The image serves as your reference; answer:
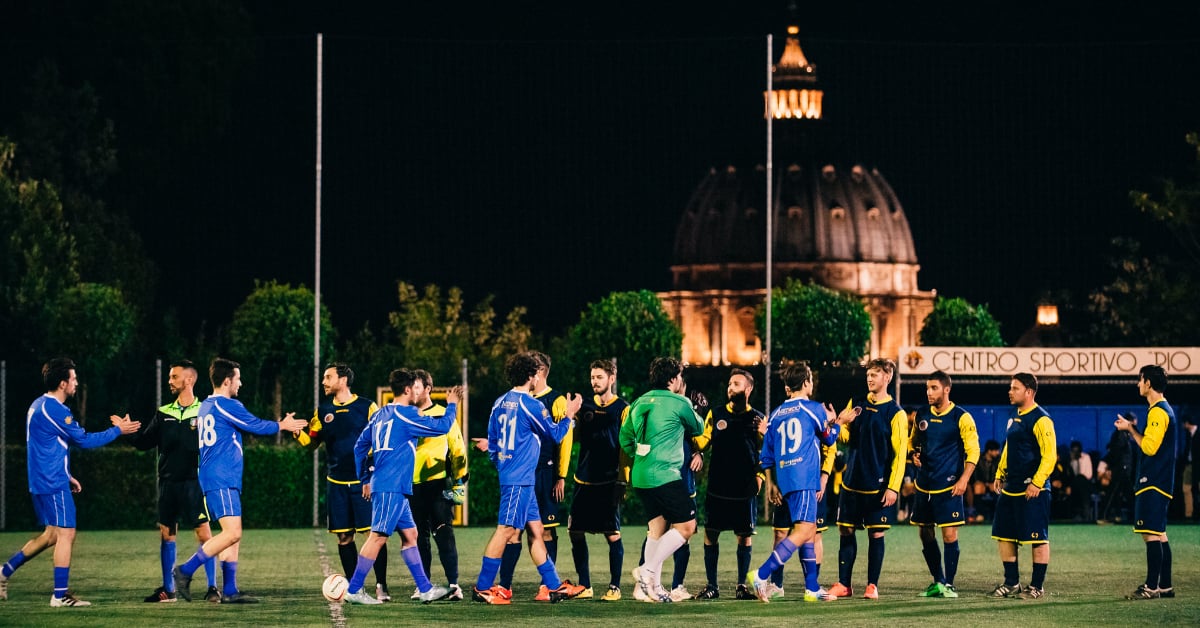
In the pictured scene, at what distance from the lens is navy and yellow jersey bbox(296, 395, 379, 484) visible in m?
16.1

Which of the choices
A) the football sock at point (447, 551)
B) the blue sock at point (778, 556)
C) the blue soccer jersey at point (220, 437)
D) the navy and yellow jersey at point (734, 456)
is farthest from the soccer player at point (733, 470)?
the blue soccer jersey at point (220, 437)

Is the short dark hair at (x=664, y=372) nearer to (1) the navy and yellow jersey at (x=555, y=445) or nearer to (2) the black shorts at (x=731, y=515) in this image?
(1) the navy and yellow jersey at (x=555, y=445)

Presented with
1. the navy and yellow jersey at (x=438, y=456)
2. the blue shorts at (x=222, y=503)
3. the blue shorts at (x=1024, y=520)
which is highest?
the navy and yellow jersey at (x=438, y=456)

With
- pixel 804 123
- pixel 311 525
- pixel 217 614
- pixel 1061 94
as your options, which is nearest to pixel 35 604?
pixel 217 614

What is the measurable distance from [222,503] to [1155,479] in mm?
7716

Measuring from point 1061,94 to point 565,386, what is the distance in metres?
15.6

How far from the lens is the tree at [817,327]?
108812 millimetres

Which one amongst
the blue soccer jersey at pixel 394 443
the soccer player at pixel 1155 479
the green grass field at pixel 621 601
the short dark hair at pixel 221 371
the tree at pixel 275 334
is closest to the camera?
the green grass field at pixel 621 601

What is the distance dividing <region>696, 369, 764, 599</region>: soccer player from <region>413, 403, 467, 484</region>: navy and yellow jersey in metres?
2.13

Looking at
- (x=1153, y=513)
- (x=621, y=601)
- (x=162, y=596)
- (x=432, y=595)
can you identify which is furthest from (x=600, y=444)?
(x=1153, y=513)

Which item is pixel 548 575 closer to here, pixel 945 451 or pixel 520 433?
pixel 520 433

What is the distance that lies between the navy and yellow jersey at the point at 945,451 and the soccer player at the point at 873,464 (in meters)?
0.30

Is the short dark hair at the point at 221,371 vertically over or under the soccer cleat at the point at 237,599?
over

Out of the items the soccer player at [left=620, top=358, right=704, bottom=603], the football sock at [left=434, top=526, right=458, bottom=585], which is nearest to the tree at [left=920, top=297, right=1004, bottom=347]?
the football sock at [left=434, top=526, right=458, bottom=585]
